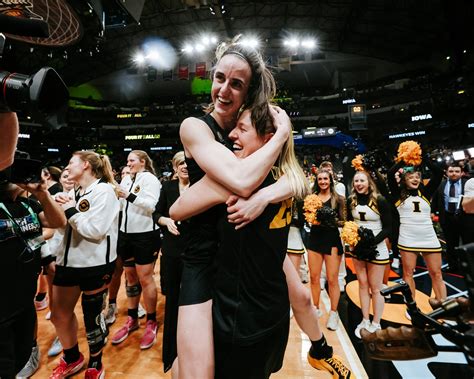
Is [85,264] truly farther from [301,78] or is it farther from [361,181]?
[301,78]

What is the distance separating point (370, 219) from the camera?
3.48 m

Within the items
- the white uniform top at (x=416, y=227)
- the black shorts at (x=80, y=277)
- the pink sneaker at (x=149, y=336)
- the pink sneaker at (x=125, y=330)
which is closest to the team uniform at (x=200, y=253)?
the black shorts at (x=80, y=277)

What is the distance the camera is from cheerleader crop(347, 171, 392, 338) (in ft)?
10.5

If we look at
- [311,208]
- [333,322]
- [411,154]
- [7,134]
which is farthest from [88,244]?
[411,154]

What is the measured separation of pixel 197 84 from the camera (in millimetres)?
29594

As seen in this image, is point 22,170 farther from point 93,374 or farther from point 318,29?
point 318,29

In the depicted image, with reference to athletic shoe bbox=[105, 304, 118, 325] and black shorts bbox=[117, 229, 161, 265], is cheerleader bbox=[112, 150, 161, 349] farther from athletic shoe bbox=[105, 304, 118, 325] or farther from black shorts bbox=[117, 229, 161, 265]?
athletic shoe bbox=[105, 304, 118, 325]

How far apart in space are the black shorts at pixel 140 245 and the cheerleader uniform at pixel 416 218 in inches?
131

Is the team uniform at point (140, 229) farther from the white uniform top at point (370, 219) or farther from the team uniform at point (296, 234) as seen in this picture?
the white uniform top at point (370, 219)

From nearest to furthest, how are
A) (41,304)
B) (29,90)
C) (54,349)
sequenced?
1. (29,90)
2. (54,349)
3. (41,304)

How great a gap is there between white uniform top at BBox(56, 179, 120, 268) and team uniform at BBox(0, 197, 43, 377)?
352mm

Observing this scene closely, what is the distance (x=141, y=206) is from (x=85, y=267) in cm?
107

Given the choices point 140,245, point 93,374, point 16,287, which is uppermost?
point 16,287

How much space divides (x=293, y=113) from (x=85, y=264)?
28.4 meters
